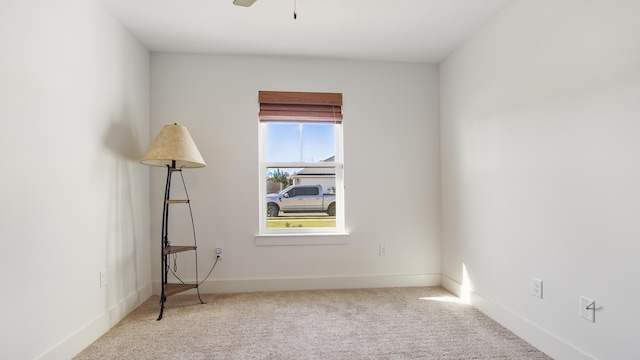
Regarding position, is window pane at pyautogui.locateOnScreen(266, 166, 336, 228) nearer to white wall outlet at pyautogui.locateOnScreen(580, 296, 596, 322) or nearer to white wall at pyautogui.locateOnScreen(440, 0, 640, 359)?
white wall at pyautogui.locateOnScreen(440, 0, 640, 359)

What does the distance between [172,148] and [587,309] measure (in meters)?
2.94

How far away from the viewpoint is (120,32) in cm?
280

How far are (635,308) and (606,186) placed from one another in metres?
0.59

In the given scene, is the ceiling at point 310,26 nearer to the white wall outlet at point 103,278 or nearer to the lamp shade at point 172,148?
the lamp shade at point 172,148

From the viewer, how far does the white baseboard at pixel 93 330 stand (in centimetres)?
200

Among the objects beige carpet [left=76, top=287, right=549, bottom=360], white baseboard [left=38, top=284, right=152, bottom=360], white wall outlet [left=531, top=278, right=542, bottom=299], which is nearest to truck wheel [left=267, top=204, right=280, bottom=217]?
beige carpet [left=76, top=287, right=549, bottom=360]

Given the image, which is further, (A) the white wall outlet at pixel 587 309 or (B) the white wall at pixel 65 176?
(A) the white wall outlet at pixel 587 309

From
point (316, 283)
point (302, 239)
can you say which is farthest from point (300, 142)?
point (316, 283)

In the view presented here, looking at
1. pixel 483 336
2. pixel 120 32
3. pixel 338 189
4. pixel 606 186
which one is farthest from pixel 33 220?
pixel 606 186

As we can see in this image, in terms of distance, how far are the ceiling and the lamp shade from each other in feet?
2.90

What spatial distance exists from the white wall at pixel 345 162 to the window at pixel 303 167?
0.44 feet

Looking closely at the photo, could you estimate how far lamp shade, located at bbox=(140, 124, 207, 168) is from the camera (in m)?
2.68

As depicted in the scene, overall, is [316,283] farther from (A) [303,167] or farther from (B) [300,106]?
(B) [300,106]

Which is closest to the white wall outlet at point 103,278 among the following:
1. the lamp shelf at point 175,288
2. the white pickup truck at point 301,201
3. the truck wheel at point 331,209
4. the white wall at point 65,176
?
the white wall at point 65,176
